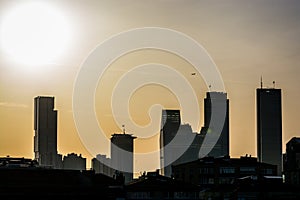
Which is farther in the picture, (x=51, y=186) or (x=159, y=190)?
(x=159, y=190)

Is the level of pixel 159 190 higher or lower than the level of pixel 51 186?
lower

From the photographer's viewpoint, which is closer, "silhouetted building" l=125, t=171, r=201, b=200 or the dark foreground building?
the dark foreground building

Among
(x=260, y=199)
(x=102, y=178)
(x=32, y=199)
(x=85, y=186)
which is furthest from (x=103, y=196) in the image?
(x=260, y=199)

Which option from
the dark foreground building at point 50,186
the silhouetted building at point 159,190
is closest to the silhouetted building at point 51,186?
the dark foreground building at point 50,186

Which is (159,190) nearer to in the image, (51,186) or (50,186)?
(51,186)

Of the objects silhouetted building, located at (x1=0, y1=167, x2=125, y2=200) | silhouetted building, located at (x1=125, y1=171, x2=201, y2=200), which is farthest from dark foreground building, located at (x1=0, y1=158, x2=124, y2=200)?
silhouetted building, located at (x1=125, y1=171, x2=201, y2=200)

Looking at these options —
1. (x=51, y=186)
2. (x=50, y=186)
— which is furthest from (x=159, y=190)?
(x=50, y=186)

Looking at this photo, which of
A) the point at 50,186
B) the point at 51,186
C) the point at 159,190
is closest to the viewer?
the point at 50,186

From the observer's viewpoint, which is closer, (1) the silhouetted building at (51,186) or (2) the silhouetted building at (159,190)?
(1) the silhouetted building at (51,186)

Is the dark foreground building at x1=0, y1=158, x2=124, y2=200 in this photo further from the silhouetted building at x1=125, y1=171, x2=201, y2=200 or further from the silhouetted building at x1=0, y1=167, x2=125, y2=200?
the silhouetted building at x1=125, y1=171, x2=201, y2=200

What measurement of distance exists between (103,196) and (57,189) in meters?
8.64

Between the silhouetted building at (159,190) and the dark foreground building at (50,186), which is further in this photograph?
the silhouetted building at (159,190)

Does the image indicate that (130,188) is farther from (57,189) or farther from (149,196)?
(57,189)

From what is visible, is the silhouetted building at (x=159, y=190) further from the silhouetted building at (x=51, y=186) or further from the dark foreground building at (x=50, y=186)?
the dark foreground building at (x=50, y=186)
